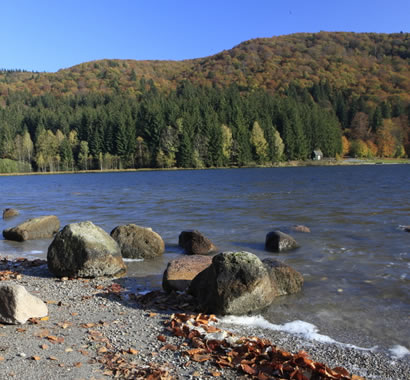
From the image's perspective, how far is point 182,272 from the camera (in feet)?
33.6

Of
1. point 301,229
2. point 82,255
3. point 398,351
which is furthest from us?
point 301,229

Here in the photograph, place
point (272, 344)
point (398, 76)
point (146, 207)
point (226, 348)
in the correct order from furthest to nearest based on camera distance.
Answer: point (398, 76) → point (146, 207) → point (272, 344) → point (226, 348)

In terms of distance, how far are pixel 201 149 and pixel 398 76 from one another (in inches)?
4949

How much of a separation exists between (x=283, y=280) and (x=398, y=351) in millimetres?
3528

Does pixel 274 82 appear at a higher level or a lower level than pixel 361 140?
higher

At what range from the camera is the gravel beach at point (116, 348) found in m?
5.60

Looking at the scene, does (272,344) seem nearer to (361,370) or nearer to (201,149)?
(361,370)

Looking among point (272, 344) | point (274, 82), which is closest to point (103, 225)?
point (272, 344)

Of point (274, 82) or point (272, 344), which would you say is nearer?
point (272, 344)

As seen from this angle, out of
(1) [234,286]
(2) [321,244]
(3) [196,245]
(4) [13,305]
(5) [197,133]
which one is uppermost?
(5) [197,133]

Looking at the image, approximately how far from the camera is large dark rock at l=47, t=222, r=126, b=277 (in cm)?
1130

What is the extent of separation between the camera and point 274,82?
199000mm

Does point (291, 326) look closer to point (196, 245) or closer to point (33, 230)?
point (196, 245)

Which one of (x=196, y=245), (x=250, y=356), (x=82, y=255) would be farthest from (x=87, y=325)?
(x=196, y=245)
